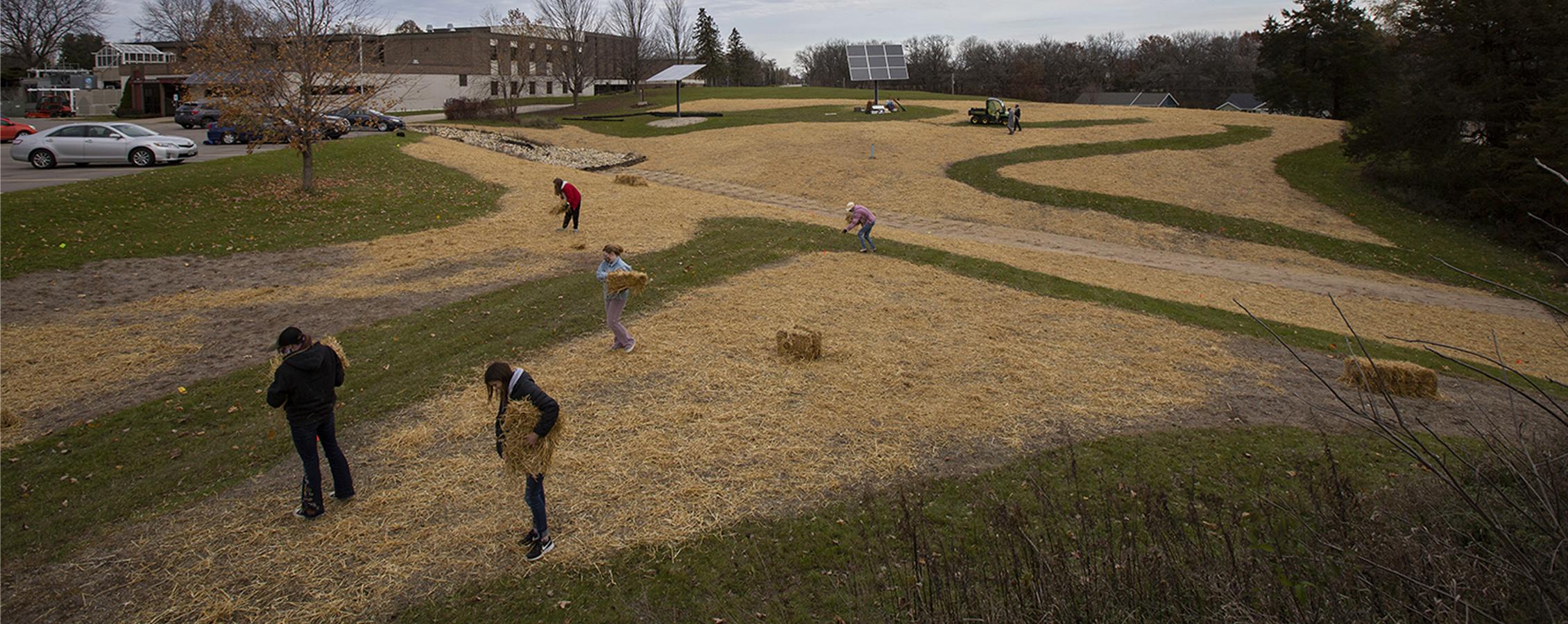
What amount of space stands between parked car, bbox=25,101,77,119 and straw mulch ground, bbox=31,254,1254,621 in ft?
229

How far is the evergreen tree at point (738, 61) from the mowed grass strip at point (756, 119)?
53.0 meters

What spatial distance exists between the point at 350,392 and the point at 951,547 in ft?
27.9

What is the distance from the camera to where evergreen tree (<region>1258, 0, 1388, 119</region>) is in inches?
1945

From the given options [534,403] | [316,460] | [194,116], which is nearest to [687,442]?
[534,403]

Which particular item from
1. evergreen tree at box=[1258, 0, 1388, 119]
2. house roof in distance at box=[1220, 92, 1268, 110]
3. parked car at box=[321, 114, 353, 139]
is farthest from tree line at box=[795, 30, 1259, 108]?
parked car at box=[321, 114, 353, 139]

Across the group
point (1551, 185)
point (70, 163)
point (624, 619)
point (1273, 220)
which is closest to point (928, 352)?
point (624, 619)

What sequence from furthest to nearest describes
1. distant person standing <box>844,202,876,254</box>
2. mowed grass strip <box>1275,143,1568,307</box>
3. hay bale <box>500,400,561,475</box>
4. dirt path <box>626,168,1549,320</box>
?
mowed grass strip <box>1275,143,1568,307</box>
dirt path <box>626,168,1549,320</box>
distant person standing <box>844,202,876,254</box>
hay bale <box>500,400,561,475</box>

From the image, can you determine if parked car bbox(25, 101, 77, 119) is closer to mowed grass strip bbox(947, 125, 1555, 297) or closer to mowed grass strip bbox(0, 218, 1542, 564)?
mowed grass strip bbox(0, 218, 1542, 564)

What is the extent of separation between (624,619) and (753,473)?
105 inches

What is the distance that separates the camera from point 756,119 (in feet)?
166

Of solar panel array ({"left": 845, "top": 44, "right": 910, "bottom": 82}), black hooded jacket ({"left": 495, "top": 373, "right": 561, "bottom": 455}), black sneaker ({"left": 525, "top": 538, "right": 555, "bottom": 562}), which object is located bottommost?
black sneaker ({"left": 525, "top": 538, "right": 555, "bottom": 562})

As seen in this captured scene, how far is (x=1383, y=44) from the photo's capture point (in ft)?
168

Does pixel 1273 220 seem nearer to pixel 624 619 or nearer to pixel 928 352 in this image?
pixel 928 352

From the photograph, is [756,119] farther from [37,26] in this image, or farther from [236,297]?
[37,26]
